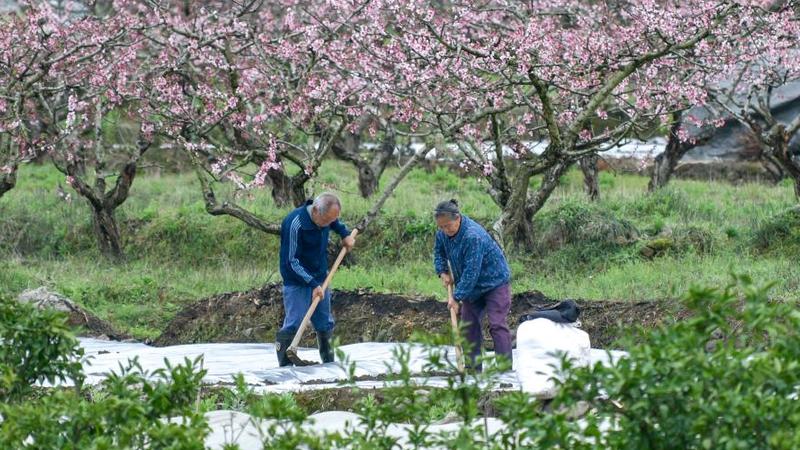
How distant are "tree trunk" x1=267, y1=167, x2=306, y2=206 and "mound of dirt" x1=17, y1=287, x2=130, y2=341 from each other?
3.16m

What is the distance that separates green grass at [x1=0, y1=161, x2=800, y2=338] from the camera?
1482 cm

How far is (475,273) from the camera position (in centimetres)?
1033

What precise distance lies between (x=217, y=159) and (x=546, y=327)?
351 inches

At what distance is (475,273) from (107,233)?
8962 mm

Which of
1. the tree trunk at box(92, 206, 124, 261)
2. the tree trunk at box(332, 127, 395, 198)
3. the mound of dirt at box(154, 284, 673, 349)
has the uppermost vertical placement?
the tree trunk at box(332, 127, 395, 198)

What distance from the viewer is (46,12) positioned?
16.5m

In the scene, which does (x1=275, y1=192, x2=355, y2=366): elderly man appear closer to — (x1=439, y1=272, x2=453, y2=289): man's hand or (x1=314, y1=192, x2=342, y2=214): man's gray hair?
(x1=314, y1=192, x2=342, y2=214): man's gray hair

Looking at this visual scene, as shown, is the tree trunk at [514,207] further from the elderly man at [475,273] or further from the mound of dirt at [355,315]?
the elderly man at [475,273]

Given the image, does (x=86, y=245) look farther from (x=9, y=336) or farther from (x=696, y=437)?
(x=696, y=437)

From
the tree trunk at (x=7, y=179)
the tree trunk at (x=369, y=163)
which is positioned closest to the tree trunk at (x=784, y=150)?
the tree trunk at (x=369, y=163)

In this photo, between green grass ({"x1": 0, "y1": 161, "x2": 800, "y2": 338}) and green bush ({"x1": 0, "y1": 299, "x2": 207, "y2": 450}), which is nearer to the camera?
green bush ({"x1": 0, "y1": 299, "x2": 207, "y2": 450})

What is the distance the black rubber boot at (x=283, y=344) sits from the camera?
11.4m

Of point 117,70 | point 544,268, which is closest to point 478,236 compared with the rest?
point 544,268

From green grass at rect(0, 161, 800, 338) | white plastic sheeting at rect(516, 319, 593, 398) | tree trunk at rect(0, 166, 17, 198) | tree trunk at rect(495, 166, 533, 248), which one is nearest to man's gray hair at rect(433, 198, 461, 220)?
white plastic sheeting at rect(516, 319, 593, 398)
